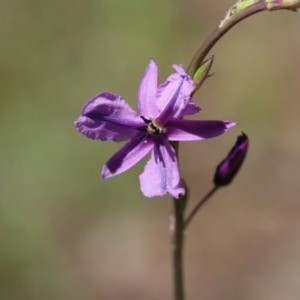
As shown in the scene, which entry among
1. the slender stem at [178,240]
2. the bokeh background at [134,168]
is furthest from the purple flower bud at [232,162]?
the bokeh background at [134,168]

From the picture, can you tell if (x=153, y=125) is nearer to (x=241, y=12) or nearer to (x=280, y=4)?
(x=241, y=12)

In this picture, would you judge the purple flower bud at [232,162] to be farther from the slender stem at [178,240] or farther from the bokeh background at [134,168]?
the bokeh background at [134,168]

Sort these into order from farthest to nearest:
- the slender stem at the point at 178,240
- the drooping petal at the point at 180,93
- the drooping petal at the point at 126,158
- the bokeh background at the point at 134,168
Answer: the bokeh background at the point at 134,168 < the slender stem at the point at 178,240 < the drooping petal at the point at 126,158 < the drooping petal at the point at 180,93

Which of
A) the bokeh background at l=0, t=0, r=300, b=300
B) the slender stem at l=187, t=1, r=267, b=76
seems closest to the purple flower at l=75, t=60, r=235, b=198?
the slender stem at l=187, t=1, r=267, b=76

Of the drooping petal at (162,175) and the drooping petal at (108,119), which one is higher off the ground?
the drooping petal at (108,119)

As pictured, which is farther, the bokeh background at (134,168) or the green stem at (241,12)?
the bokeh background at (134,168)

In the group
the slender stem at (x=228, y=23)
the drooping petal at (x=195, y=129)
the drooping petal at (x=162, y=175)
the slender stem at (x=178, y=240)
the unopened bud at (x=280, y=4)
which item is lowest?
the slender stem at (x=178, y=240)

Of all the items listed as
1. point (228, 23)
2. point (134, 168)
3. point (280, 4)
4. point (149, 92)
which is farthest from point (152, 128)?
point (134, 168)

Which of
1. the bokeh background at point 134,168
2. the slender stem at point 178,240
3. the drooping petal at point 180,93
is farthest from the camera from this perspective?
the bokeh background at point 134,168
